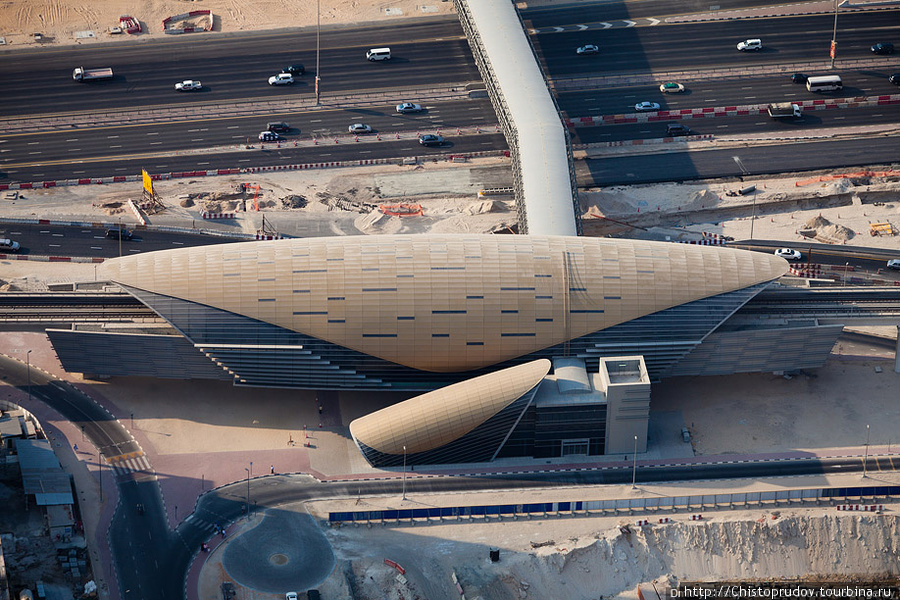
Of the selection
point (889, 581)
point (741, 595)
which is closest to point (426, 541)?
point (741, 595)

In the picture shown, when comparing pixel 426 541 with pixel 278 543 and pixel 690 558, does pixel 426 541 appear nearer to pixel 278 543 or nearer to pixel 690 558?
pixel 278 543

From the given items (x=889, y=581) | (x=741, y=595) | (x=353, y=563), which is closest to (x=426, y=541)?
(x=353, y=563)

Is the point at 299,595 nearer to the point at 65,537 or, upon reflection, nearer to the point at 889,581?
the point at 65,537

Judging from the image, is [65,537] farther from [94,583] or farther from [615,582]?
[615,582]

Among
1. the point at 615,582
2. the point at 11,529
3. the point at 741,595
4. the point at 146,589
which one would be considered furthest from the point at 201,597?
the point at 741,595

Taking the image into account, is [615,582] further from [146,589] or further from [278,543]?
[146,589]
